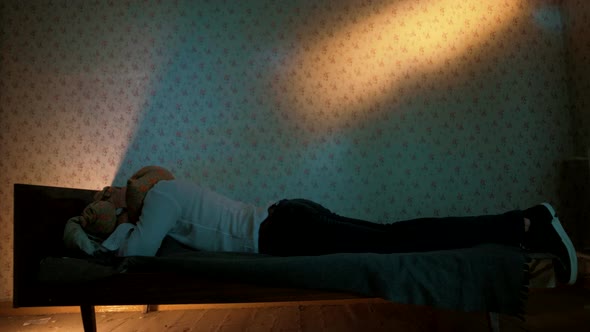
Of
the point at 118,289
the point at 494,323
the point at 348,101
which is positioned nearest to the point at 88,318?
the point at 118,289

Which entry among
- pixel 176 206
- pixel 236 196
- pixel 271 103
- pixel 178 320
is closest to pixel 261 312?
pixel 178 320

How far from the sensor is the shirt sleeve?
4.97 ft

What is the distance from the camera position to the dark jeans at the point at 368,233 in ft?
4.77

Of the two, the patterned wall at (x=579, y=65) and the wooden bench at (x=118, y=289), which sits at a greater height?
the patterned wall at (x=579, y=65)

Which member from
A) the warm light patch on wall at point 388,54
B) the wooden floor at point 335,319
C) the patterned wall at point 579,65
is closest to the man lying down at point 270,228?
the wooden floor at point 335,319

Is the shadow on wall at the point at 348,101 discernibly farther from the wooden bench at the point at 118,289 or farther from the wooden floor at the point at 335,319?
the wooden bench at the point at 118,289

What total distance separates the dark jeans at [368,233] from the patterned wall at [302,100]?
36.3 inches

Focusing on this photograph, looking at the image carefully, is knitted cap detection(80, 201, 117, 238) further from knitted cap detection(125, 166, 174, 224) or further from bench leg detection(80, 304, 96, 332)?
bench leg detection(80, 304, 96, 332)

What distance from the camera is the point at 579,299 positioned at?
6.75 feet

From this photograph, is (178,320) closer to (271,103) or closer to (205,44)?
(271,103)

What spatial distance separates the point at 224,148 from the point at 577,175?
209cm

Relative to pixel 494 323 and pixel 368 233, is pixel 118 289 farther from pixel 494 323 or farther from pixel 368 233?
pixel 494 323

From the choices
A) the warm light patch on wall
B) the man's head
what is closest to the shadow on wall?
the warm light patch on wall

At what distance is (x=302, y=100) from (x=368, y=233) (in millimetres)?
1204
